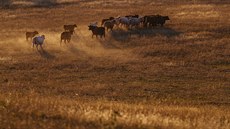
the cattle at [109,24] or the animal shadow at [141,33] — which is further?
the cattle at [109,24]

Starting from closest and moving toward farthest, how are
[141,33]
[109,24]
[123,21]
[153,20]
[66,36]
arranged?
[66,36] → [141,33] → [109,24] → [153,20] → [123,21]

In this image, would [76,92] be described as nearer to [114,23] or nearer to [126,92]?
[126,92]

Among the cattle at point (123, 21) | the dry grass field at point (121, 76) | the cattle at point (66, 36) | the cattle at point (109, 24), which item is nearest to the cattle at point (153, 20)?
the dry grass field at point (121, 76)

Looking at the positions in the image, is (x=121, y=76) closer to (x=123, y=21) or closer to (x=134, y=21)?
(x=134, y=21)

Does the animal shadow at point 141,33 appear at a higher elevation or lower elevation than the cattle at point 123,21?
lower

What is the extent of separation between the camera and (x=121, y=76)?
27.8m

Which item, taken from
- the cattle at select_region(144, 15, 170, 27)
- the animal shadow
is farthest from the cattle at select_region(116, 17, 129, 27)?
the cattle at select_region(144, 15, 170, 27)

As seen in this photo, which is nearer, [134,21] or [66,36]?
[66,36]

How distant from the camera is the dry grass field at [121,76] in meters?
10.1

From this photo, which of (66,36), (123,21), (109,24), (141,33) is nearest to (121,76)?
(66,36)

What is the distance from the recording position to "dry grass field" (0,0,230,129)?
33.1ft

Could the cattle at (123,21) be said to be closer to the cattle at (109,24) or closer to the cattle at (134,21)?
the cattle at (134,21)

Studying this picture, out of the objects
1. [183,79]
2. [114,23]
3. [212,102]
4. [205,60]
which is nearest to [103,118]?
[212,102]

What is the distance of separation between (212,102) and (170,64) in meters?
8.64
